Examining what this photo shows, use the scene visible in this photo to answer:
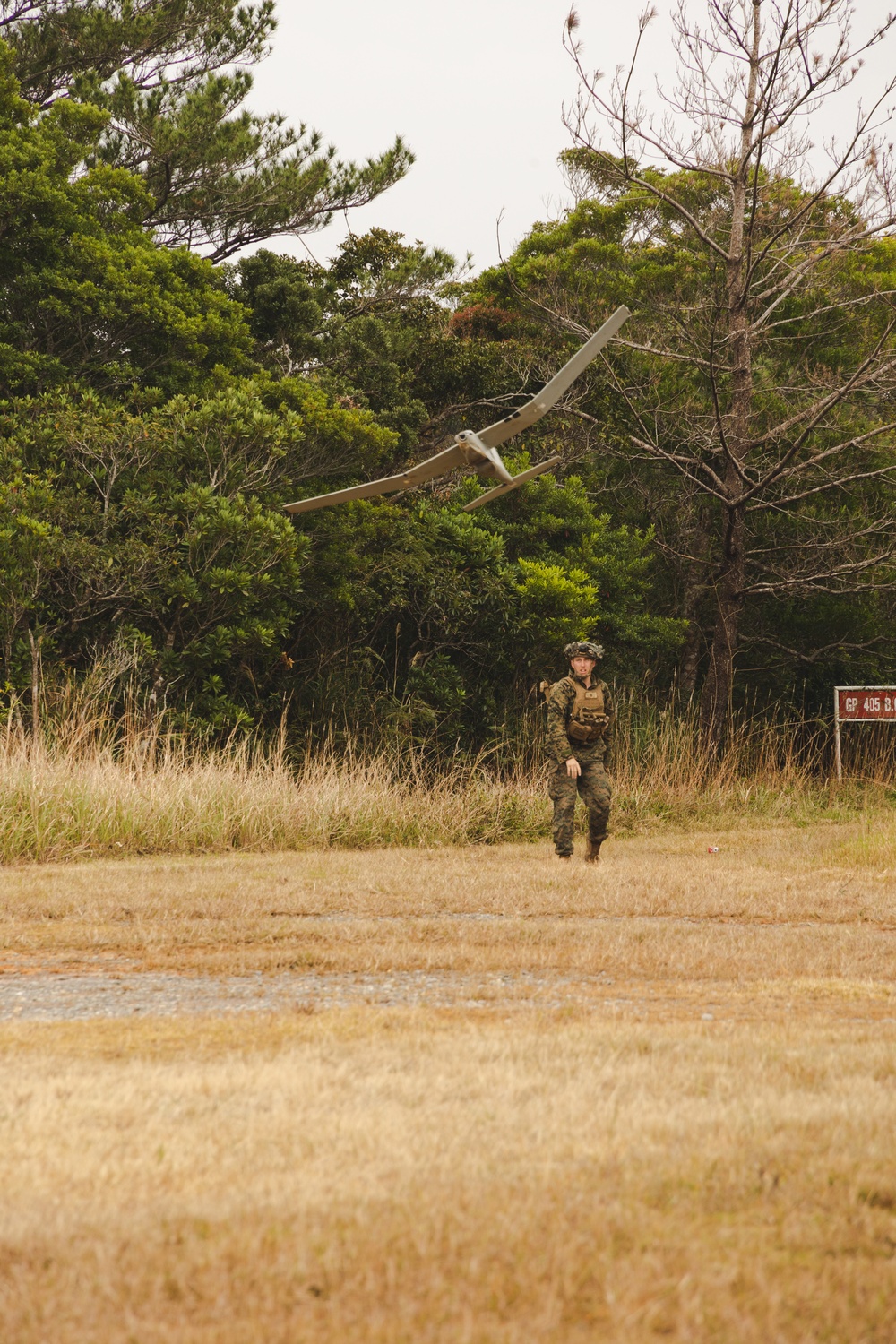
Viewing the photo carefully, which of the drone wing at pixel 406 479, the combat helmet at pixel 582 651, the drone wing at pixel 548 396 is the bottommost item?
the combat helmet at pixel 582 651

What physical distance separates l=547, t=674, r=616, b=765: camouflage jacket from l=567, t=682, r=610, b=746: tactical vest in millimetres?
37

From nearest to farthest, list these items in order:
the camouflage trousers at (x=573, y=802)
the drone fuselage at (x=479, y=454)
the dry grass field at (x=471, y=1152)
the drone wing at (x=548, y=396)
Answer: the dry grass field at (x=471, y=1152) < the drone wing at (x=548, y=396) < the drone fuselage at (x=479, y=454) < the camouflage trousers at (x=573, y=802)

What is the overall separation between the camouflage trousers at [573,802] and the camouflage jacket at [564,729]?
4.3 inches

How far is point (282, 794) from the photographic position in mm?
12250

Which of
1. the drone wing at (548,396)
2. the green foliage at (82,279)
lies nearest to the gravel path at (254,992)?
the drone wing at (548,396)

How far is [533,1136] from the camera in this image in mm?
3508

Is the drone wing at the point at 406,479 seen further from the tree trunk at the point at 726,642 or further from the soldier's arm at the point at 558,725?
the tree trunk at the point at 726,642

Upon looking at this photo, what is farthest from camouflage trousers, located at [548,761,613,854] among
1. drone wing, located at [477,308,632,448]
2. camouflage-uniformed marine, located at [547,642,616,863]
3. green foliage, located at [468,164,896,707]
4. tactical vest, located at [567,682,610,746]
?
green foliage, located at [468,164,896,707]

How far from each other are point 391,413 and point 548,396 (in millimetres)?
12572

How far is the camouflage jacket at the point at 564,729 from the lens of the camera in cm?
1039

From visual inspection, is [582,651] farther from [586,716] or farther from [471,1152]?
[471,1152]

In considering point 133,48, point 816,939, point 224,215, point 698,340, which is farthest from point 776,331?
point 816,939

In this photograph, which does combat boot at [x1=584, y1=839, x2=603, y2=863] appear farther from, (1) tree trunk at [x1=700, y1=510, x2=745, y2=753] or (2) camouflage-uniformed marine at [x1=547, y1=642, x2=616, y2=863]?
(1) tree trunk at [x1=700, y1=510, x2=745, y2=753]

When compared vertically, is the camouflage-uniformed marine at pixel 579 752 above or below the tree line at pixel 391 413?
below
